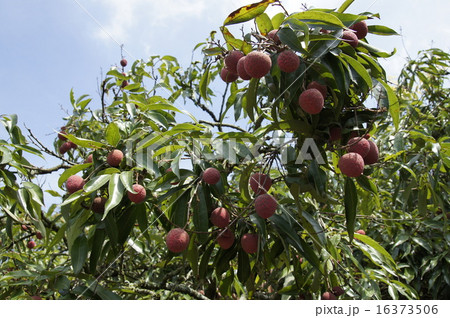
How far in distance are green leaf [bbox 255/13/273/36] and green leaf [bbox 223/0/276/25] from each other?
0.04 m

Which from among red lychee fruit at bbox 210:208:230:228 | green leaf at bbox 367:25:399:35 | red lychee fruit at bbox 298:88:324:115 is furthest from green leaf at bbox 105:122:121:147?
green leaf at bbox 367:25:399:35

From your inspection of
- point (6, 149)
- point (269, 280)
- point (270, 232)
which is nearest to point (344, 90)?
point (270, 232)

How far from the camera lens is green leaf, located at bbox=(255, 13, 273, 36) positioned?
107 cm

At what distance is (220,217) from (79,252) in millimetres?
436

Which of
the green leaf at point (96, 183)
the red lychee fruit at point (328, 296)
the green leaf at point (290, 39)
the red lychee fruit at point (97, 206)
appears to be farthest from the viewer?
the red lychee fruit at point (328, 296)

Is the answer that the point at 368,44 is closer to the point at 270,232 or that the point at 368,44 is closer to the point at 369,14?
the point at 369,14

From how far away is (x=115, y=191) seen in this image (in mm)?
1048

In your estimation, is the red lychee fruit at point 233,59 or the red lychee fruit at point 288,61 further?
the red lychee fruit at point 233,59

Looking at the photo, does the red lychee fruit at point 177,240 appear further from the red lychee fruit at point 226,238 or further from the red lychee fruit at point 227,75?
the red lychee fruit at point 227,75

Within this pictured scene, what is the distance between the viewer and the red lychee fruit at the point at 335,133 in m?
1.11

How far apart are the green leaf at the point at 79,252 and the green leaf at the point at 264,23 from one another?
0.82 metres

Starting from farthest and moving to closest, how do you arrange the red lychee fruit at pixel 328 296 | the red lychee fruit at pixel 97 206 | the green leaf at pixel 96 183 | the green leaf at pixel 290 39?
the red lychee fruit at pixel 328 296 < the red lychee fruit at pixel 97 206 < the green leaf at pixel 96 183 < the green leaf at pixel 290 39

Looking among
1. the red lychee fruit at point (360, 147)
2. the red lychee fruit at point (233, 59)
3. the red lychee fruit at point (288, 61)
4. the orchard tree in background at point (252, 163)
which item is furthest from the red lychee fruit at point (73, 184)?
the red lychee fruit at point (360, 147)

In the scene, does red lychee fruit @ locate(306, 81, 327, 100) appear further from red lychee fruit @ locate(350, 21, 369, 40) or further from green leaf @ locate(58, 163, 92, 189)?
green leaf @ locate(58, 163, 92, 189)
